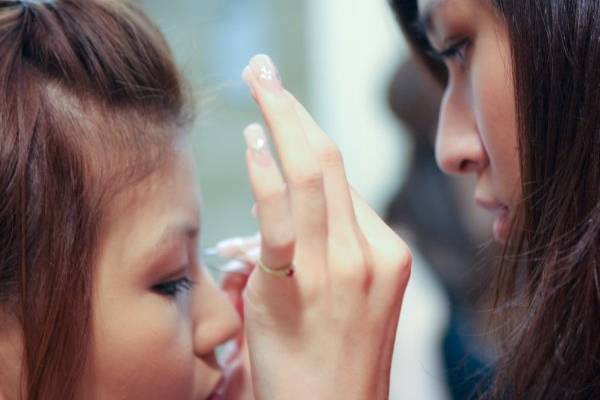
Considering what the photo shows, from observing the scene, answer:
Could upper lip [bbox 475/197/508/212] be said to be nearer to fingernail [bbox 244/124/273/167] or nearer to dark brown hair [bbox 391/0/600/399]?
dark brown hair [bbox 391/0/600/399]

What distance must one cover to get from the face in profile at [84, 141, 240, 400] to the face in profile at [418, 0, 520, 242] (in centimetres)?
28

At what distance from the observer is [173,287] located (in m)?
0.80

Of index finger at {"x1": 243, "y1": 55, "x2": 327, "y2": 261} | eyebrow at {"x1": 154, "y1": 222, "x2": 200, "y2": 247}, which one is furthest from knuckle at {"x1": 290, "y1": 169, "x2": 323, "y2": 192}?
eyebrow at {"x1": 154, "y1": 222, "x2": 200, "y2": 247}

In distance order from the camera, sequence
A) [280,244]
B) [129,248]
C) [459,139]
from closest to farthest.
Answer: [280,244] → [129,248] → [459,139]

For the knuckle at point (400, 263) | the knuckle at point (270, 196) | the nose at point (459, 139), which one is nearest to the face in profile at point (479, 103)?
the nose at point (459, 139)

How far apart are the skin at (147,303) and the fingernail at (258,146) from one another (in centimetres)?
15

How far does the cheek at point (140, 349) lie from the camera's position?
29.1 inches

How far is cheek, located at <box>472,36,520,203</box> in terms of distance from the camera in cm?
76

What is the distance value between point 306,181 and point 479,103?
23 cm

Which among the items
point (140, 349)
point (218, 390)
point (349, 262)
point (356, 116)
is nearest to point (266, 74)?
point (349, 262)

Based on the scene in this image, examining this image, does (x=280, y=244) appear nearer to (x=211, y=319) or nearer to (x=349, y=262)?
(x=349, y=262)

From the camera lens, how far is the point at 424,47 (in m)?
0.98

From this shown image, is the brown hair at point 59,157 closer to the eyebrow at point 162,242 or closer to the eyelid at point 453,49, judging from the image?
the eyebrow at point 162,242

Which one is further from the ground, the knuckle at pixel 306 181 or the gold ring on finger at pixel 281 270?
the knuckle at pixel 306 181
